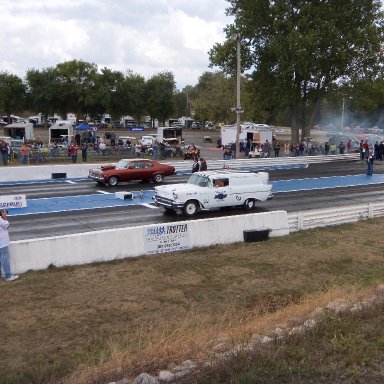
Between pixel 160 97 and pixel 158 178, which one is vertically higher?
pixel 160 97

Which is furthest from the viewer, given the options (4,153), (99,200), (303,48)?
(303,48)

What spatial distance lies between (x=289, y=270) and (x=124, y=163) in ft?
50.6

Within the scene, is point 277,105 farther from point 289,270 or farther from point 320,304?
point 320,304

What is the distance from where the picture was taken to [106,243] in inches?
508

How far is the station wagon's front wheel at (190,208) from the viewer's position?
18.3 m

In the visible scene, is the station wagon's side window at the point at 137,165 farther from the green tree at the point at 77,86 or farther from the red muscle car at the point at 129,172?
the green tree at the point at 77,86

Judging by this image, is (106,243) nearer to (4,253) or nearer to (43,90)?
(4,253)

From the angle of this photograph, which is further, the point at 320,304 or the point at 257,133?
the point at 257,133

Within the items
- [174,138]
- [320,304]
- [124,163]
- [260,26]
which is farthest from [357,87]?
[320,304]

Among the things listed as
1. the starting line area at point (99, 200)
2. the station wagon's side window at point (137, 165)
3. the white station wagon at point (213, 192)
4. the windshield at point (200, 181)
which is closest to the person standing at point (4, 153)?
the station wagon's side window at point (137, 165)

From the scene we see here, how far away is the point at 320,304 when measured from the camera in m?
9.50

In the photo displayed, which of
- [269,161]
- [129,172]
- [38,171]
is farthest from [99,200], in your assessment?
[269,161]

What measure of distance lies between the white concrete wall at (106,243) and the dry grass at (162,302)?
1.07 ft

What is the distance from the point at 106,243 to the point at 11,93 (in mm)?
74695
